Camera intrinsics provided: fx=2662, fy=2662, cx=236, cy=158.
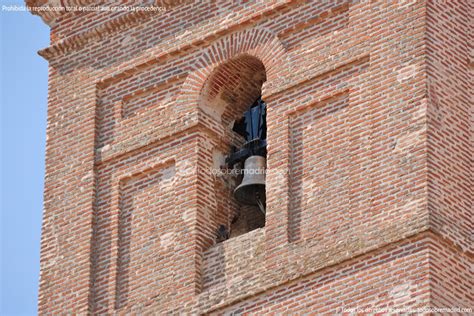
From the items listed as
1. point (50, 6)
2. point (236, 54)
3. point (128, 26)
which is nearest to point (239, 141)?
point (236, 54)

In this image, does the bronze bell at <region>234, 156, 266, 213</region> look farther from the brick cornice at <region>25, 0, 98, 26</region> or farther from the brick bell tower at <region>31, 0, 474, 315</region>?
the brick cornice at <region>25, 0, 98, 26</region>

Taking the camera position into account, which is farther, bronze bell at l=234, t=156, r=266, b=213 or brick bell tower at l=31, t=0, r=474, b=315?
bronze bell at l=234, t=156, r=266, b=213

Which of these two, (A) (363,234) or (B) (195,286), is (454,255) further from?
(B) (195,286)

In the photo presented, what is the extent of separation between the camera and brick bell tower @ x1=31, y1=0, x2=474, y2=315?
2953cm

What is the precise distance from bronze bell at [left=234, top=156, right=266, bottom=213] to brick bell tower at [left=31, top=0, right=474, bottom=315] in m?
0.12

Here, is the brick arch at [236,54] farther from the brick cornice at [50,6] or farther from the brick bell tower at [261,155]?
the brick cornice at [50,6]

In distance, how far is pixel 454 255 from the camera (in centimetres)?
2919

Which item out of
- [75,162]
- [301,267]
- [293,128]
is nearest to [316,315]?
[301,267]

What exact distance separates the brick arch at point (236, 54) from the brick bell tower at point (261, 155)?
0.06 feet

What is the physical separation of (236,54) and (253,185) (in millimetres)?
1771

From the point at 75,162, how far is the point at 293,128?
3.17 meters

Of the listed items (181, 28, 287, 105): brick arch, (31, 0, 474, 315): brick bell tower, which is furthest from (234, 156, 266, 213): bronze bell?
(181, 28, 287, 105): brick arch

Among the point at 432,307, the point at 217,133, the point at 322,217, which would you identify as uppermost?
the point at 217,133

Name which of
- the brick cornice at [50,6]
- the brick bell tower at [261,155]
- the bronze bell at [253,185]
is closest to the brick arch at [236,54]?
the brick bell tower at [261,155]
